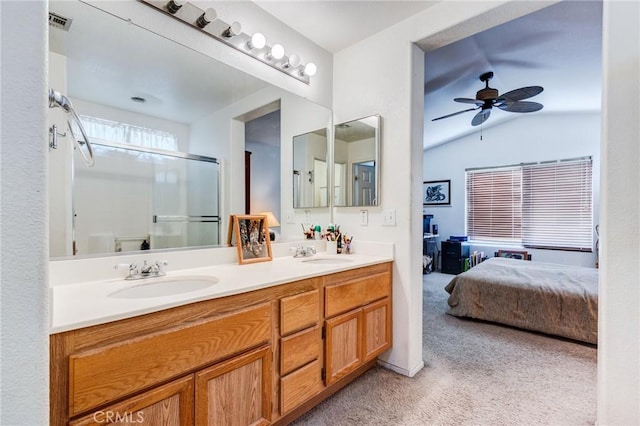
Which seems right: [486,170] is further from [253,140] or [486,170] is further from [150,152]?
[150,152]

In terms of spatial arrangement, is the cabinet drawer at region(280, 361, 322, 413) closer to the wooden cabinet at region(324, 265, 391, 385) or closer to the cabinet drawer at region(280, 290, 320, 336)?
the wooden cabinet at region(324, 265, 391, 385)

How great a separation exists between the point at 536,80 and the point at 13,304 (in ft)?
15.5

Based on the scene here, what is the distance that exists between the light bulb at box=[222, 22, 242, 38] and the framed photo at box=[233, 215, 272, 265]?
3.53ft

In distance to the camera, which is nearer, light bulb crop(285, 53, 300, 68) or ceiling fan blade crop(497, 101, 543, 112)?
light bulb crop(285, 53, 300, 68)

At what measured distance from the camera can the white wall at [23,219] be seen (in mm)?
540

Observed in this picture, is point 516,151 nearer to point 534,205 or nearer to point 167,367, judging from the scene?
point 534,205

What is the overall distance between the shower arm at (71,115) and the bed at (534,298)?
3399mm

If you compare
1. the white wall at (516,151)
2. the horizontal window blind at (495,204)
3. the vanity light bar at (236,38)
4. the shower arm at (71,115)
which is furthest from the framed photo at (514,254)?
the shower arm at (71,115)

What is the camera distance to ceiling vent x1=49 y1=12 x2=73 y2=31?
1214 mm

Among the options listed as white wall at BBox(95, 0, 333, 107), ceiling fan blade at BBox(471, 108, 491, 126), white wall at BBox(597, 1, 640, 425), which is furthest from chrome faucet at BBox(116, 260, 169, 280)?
ceiling fan blade at BBox(471, 108, 491, 126)

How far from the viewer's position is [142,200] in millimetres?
1466

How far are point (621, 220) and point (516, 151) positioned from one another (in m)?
4.79

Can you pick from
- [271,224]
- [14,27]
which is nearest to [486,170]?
[271,224]

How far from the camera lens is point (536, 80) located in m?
3.51
